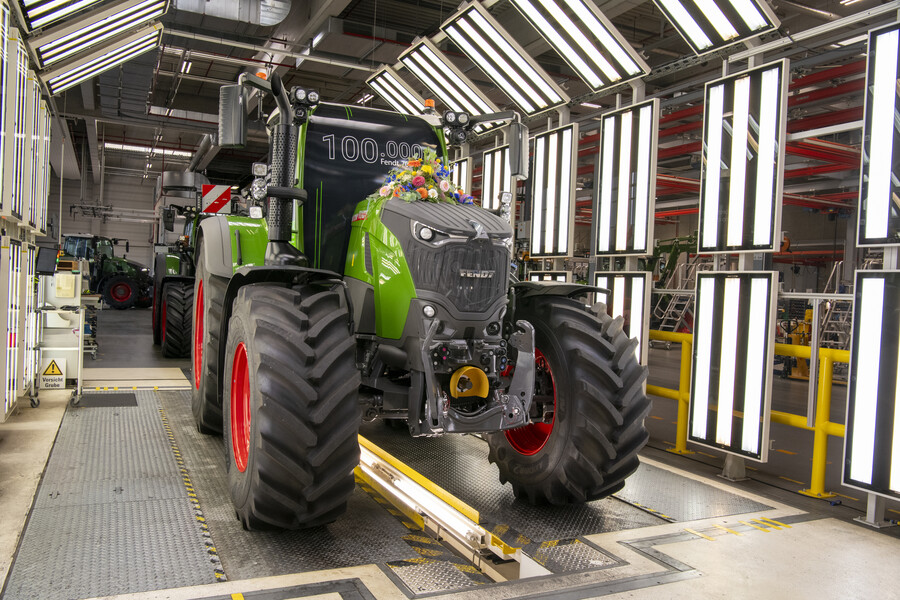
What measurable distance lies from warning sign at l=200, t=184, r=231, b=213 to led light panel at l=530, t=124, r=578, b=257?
451cm

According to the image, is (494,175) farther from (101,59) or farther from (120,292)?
(120,292)

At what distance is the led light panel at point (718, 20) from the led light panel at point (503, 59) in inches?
63.5

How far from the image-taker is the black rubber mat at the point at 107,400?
627cm

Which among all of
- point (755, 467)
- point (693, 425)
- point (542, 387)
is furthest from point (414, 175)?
point (755, 467)

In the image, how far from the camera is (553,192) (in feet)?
23.2

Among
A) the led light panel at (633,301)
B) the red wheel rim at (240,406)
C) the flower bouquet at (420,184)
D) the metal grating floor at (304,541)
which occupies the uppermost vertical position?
the flower bouquet at (420,184)

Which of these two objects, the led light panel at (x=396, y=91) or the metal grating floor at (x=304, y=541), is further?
the led light panel at (x=396, y=91)

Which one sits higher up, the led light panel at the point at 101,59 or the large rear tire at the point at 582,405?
the led light panel at the point at 101,59

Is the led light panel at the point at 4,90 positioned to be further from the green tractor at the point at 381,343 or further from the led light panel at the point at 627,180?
the led light panel at the point at 627,180

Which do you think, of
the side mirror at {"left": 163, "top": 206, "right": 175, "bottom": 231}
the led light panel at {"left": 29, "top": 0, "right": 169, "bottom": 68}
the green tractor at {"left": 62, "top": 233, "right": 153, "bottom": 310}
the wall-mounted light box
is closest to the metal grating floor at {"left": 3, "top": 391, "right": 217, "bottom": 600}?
the led light panel at {"left": 29, "top": 0, "right": 169, "bottom": 68}

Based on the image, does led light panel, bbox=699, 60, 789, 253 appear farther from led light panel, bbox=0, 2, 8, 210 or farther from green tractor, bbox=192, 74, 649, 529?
led light panel, bbox=0, 2, 8, 210

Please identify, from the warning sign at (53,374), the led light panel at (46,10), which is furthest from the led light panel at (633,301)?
the warning sign at (53,374)

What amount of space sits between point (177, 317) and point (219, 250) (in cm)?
470

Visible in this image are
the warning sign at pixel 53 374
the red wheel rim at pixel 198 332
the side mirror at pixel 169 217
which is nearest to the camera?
the red wheel rim at pixel 198 332
